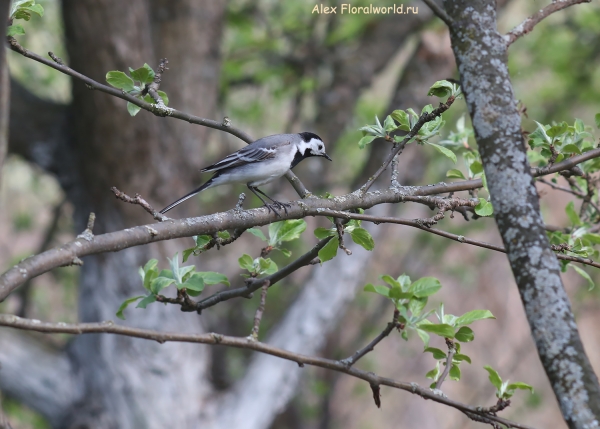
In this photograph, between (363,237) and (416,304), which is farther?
(363,237)

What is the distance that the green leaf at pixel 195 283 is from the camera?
213 cm

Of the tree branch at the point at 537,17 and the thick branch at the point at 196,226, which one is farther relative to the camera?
the tree branch at the point at 537,17

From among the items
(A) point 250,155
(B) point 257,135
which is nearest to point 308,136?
(A) point 250,155

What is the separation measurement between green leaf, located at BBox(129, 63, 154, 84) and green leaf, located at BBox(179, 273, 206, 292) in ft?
2.42

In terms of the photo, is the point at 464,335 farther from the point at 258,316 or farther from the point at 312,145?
the point at 312,145

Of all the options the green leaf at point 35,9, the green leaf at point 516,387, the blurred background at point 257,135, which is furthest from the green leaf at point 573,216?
the blurred background at point 257,135

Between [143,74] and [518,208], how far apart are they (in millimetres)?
1377

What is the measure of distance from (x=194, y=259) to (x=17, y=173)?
5.02 metres

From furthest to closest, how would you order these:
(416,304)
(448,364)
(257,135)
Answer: (257,135), (448,364), (416,304)

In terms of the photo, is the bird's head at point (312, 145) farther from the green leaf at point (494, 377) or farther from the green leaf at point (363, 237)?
the green leaf at point (494, 377)

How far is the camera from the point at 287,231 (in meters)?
2.36

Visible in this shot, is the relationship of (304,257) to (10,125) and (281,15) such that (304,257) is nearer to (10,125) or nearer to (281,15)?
(10,125)

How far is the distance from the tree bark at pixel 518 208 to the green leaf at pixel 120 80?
114 centimetres

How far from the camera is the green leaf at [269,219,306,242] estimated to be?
7.71ft
